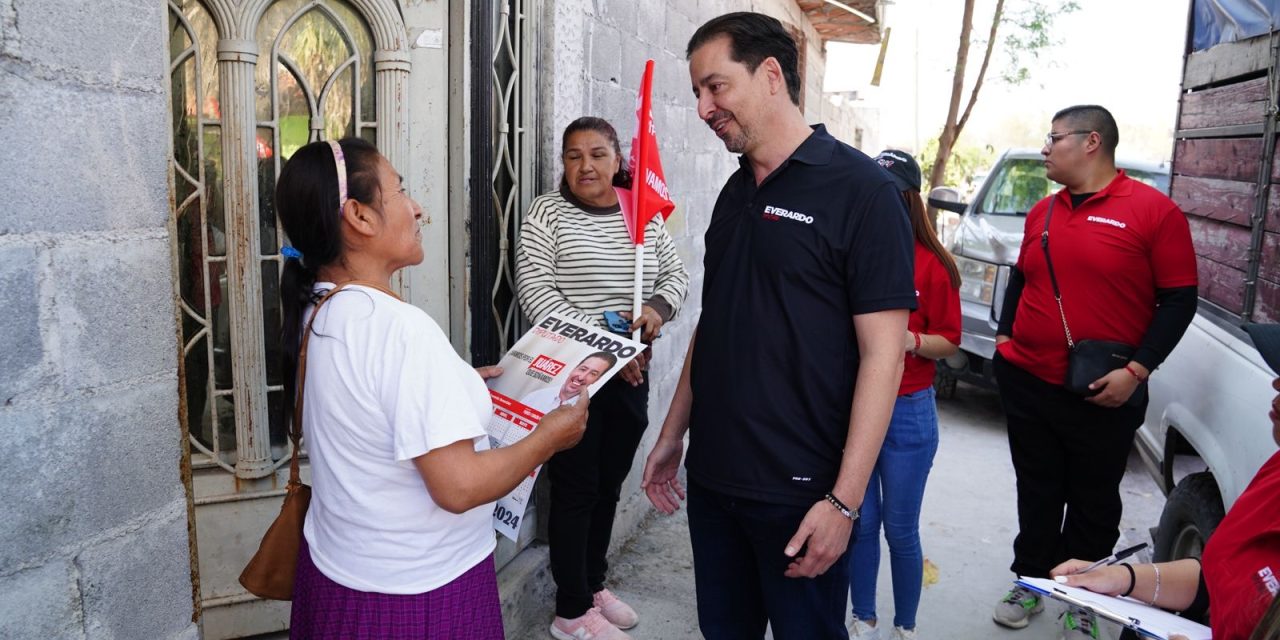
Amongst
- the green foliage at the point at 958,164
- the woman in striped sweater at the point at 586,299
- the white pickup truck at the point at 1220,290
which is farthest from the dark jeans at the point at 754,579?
the green foliage at the point at 958,164

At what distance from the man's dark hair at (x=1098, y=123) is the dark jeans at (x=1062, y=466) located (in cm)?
96

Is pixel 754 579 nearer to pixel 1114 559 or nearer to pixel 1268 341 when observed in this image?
pixel 1114 559

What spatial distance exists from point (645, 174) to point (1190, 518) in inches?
89.5

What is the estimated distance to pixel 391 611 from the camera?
1772mm

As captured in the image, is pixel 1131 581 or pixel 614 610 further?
pixel 614 610

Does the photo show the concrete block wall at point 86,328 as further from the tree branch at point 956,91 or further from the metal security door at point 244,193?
the tree branch at point 956,91

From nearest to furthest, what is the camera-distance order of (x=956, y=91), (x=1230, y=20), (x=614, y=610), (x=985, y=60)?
1. (x=1230, y=20)
2. (x=614, y=610)
3. (x=956, y=91)
4. (x=985, y=60)

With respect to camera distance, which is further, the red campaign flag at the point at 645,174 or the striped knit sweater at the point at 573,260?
the striped knit sweater at the point at 573,260

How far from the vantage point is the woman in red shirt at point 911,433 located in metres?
3.24

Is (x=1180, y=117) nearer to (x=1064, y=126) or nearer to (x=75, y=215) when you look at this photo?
(x=1064, y=126)

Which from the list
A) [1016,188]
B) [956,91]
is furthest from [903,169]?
[956,91]

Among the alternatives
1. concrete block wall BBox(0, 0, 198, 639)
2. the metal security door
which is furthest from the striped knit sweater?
concrete block wall BBox(0, 0, 198, 639)

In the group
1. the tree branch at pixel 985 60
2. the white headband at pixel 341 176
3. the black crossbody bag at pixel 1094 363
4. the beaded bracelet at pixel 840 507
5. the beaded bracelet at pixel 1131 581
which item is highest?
the tree branch at pixel 985 60

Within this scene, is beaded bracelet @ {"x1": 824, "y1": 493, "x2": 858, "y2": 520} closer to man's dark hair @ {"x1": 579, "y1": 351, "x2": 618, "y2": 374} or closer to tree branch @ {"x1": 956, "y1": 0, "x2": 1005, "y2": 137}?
man's dark hair @ {"x1": 579, "y1": 351, "x2": 618, "y2": 374}
